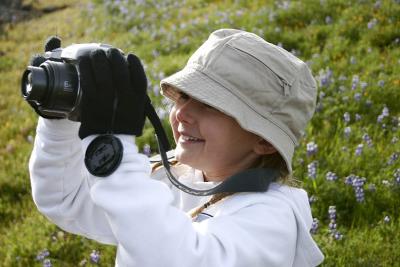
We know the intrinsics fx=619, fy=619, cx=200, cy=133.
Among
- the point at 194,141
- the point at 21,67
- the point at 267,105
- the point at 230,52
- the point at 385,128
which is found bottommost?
the point at 21,67

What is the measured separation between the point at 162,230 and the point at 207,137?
0.51 meters

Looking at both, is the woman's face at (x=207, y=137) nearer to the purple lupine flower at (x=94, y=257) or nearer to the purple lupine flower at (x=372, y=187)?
the purple lupine flower at (x=94, y=257)

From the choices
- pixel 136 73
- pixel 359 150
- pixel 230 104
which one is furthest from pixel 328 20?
pixel 136 73

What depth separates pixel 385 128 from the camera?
4.77m

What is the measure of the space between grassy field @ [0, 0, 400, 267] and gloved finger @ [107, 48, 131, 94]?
1.94m

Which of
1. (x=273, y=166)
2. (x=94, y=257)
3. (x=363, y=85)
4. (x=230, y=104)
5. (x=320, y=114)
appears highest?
(x=230, y=104)

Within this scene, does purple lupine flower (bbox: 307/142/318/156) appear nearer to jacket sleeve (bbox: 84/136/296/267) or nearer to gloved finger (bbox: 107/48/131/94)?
jacket sleeve (bbox: 84/136/296/267)

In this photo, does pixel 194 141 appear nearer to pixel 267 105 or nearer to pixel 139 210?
pixel 267 105

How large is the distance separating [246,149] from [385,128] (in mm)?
2678

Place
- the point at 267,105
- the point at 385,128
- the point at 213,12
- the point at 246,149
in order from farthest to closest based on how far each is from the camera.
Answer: the point at 213,12 → the point at 385,128 → the point at 246,149 → the point at 267,105

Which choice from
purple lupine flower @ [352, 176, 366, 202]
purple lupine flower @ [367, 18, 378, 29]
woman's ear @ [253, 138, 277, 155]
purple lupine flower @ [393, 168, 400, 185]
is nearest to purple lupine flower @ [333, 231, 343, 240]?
purple lupine flower @ [352, 176, 366, 202]

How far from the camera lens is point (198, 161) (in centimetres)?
232

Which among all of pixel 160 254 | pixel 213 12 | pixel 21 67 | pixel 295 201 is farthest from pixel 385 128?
pixel 21 67

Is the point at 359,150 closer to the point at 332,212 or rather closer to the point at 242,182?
the point at 332,212
